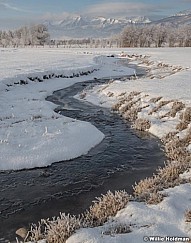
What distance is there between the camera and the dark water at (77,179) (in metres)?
9.98

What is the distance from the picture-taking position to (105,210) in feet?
29.6

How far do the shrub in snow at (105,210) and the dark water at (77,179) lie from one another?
1054 millimetres

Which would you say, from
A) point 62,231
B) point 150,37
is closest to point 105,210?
point 62,231

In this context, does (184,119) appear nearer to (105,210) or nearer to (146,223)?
(105,210)

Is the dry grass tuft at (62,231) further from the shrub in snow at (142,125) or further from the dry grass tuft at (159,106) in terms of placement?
the dry grass tuft at (159,106)

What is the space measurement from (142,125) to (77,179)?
818cm

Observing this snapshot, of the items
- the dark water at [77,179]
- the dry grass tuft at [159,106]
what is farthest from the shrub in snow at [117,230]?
the dry grass tuft at [159,106]

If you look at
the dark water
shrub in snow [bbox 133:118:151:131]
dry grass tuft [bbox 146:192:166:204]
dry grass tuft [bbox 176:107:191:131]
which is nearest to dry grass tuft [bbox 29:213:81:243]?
the dark water

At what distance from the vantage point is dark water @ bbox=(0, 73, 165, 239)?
9.98m

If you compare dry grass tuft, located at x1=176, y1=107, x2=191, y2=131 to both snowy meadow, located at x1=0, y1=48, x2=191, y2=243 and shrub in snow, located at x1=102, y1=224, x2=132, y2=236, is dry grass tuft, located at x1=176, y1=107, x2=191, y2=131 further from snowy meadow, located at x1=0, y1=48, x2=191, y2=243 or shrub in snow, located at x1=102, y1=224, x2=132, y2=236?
shrub in snow, located at x1=102, y1=224, x2=132, y2=236

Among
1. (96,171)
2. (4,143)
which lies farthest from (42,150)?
(96,171)

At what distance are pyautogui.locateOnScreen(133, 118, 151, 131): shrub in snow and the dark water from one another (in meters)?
0.83

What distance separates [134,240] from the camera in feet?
24.4

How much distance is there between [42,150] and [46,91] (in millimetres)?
18933
